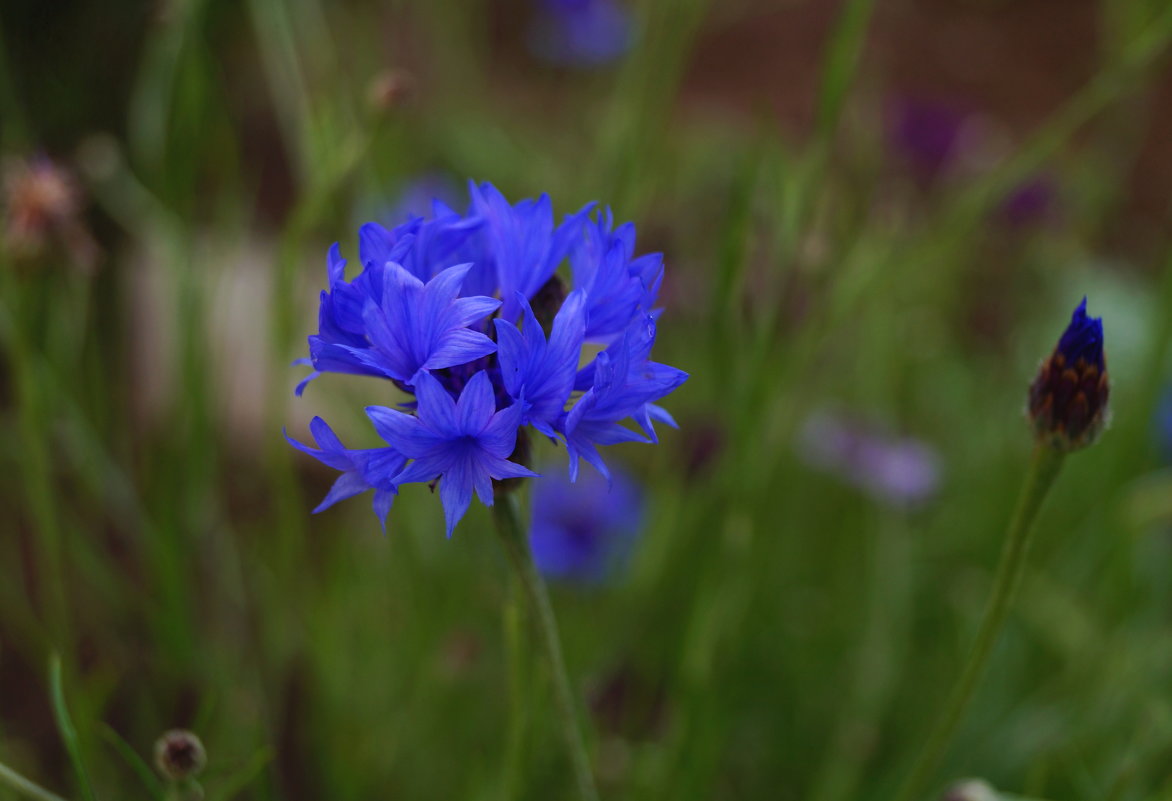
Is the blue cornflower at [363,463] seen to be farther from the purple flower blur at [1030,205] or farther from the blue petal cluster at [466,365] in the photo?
the purple flower blur at [1030,205]

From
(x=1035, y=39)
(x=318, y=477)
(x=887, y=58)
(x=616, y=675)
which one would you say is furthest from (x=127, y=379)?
(x=1035, y=39)

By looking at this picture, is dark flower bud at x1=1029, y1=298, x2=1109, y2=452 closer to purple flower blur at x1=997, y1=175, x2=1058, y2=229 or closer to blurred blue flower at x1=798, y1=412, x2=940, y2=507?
blurred blue flower at x1=798, y1=412, x2=940, y2=507

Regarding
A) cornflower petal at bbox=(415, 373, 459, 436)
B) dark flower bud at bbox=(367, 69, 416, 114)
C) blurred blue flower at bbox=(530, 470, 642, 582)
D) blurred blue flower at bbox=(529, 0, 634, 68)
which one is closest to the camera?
cornflower petal at bbox=(415, 373, 459, 436)

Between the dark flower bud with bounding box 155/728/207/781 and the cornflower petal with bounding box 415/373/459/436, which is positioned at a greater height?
the cornflower petal with bounding box 415/373/459/436

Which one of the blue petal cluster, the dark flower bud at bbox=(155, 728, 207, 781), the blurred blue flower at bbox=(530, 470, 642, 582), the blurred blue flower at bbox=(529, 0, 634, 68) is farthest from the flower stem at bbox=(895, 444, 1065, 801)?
the blurred blue flower at bbox=(529, 0, 634, 68)

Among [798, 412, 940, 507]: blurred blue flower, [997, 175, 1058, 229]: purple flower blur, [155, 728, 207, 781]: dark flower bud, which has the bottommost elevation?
[155, 728, 207, 781]: dark flower bud

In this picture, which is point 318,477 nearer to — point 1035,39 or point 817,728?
point 817,728

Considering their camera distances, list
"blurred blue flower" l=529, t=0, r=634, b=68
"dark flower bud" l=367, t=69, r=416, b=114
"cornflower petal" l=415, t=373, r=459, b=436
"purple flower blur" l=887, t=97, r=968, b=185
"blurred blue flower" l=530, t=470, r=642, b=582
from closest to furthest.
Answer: "cornflower petal" l=415, t=373, r=459, b=436 → "dark flower bud" l=367, t=69, r=416, b=114 → "blurred blue flower" l=530, t=470, r=642, b=582 → "purple flower blur" l=887, t=97, r=968, b=185 → "blurred blue flower" l=529, t=0, r=634, b=68

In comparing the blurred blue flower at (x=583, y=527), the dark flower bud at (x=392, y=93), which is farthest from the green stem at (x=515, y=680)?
the blurred blue flower at (x=583, y=527)

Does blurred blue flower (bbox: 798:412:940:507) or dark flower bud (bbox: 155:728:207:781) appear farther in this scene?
blurred blue flower (bbox: 798:412:940:507)
